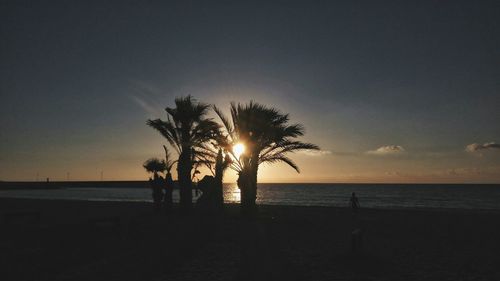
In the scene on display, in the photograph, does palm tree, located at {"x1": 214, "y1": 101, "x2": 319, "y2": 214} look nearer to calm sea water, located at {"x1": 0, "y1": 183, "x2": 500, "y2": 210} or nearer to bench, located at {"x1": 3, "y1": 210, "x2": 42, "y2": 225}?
bench, located at {"x1": 3, "y1": 210, "x2": 42, "y2": 225}

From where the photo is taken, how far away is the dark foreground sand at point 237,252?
791 cm

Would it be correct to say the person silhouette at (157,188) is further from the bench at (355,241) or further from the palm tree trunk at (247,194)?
the bench at (355,241)

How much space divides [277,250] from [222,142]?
32.1ft

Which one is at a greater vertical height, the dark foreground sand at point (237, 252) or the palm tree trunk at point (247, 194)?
the palm tree trunk at point (247, 194)

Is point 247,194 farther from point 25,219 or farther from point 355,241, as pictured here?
point 25,219

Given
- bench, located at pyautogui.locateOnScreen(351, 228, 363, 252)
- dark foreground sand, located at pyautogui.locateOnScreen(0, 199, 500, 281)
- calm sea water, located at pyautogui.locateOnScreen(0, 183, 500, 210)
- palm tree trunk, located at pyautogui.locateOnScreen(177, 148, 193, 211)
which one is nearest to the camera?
dark foreground sand, located at pyautogui.locateOnScreen(0, 199, 500, 281)

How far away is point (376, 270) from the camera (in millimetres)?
8312

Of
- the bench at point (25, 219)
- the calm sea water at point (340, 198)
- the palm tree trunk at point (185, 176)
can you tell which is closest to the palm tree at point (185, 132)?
the palm tree trunk at point (185, 176)

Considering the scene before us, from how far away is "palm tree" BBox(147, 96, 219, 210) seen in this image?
2081cm

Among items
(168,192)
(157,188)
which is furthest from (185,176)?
(157,188)

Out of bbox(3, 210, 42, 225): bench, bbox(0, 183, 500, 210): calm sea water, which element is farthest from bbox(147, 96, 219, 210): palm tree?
bbox(0, 183, 500, 210): calm sea water

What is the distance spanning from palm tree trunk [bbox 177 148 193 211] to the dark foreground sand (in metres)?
4.77

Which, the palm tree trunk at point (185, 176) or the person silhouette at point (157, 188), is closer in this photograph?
the palm tree trunk at point (185, 176)

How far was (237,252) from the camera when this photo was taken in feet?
33.2
